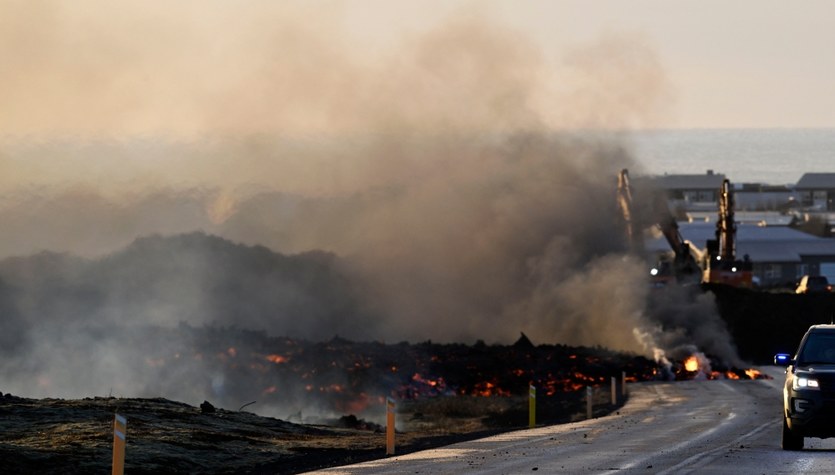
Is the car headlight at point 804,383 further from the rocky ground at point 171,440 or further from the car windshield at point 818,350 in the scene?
the rocky ground at point 171,440

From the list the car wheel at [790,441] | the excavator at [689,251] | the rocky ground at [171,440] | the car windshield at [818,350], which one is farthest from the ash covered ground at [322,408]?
the excavator at [689,251]

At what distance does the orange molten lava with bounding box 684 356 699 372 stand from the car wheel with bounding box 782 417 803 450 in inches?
1520

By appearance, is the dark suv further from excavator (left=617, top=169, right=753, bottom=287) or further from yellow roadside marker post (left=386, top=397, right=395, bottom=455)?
excavator (left=617, top=169, right=753, bottom=287)

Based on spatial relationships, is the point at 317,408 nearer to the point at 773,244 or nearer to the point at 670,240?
the point at 670,240

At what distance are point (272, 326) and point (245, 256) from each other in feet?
16.4

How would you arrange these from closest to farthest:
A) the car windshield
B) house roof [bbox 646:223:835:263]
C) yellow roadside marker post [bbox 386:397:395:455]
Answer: the car windshield, yellow roadside marker post [bbox 386:397:395:455], house roof [bbox 646:223:835:263]

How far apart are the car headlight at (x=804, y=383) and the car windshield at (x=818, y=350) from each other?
594 millimetres

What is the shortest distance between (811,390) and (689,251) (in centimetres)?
7244

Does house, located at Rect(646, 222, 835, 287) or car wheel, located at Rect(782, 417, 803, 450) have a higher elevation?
house, located at Rect(646, 222, 835, 287)

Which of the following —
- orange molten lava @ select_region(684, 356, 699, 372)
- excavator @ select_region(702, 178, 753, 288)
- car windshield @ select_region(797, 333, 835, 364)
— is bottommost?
car windshield @ select_region(797, 333, 835, 364)

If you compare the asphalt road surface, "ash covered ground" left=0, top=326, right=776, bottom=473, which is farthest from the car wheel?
"ash covered ground" left=0, top=326, right=776, bottom=473

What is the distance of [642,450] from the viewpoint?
28.1 meters

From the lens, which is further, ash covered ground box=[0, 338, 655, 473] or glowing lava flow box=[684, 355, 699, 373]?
glowing lava flow box=[684, 355, 699, 373]

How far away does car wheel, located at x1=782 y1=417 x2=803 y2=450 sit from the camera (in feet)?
87.6
